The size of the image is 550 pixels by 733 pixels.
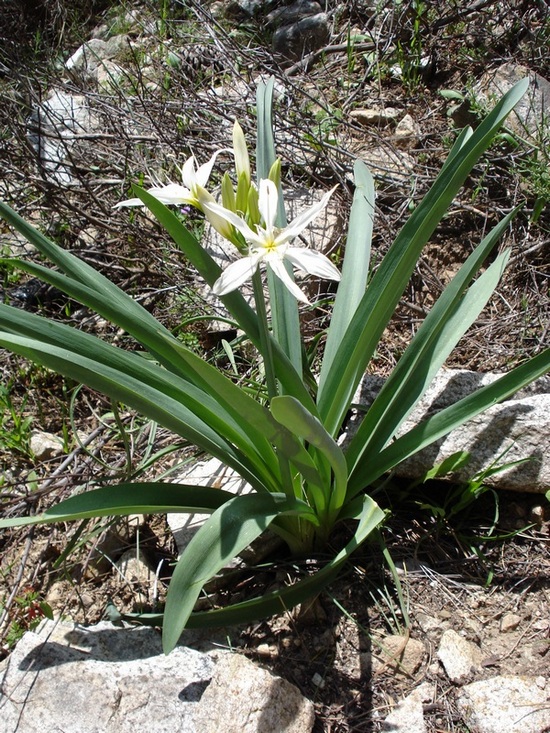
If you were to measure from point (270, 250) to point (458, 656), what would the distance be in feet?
3.23

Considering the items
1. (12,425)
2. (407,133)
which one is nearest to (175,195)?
(12,425)

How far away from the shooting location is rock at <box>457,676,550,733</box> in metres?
1.23

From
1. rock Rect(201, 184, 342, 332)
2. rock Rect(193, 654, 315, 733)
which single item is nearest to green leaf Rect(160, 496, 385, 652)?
rock Rect(193, 654, 315, 733)

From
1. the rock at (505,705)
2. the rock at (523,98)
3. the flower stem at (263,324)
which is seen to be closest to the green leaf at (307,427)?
the flower stem at (263,324)

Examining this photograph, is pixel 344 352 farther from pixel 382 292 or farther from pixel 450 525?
pixel 450 525

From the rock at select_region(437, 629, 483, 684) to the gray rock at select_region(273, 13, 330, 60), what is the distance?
307 centimetres

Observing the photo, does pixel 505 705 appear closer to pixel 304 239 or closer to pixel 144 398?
pixel 144 398

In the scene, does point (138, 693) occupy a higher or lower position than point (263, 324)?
lower

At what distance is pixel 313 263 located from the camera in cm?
101

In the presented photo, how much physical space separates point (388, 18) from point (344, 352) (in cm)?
235

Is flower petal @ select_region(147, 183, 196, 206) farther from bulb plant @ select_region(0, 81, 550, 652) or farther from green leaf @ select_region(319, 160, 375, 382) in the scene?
green leaf @ select_region(319, 160, 375, 382)

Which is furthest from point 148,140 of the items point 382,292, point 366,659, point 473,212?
point 366,659

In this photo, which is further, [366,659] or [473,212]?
[473,212]

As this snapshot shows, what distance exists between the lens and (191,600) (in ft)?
3.73
